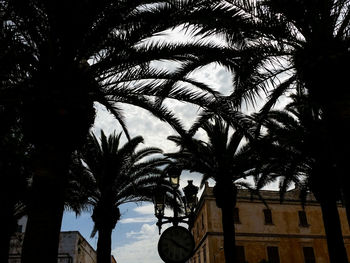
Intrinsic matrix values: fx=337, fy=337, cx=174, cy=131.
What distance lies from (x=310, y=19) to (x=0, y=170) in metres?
11.2

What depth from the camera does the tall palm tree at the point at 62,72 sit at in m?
5.64

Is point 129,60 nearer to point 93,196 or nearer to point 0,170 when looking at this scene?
point 0,170

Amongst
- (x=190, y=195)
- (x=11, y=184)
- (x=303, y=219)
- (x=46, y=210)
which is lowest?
(x=46, y=210)

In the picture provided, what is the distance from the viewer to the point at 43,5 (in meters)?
6.52

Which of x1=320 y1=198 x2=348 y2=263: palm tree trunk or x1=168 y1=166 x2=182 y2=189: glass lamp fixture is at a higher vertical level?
x1=168 y1=166 x2=182 y2=189: glass lamp fixture

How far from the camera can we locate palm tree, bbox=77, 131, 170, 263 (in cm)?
1381

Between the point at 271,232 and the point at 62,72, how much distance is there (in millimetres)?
28506

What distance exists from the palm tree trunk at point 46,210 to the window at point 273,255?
27.6m

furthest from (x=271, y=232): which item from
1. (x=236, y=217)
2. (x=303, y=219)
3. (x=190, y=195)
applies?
(x=190, y=195)

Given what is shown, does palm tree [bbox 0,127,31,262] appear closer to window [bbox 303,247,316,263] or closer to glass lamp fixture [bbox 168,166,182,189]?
glass lamp fixture [bbox 168,166,182,189]

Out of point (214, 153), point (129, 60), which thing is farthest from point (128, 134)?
point (214, 153)

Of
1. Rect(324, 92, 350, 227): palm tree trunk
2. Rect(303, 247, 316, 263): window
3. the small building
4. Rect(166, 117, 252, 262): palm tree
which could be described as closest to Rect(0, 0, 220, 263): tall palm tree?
Rect(324, 92, 350, 227): palm tree trunk

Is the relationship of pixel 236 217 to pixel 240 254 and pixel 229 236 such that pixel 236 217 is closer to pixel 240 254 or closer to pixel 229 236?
pixel 240 254

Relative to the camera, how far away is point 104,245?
44.0ft
